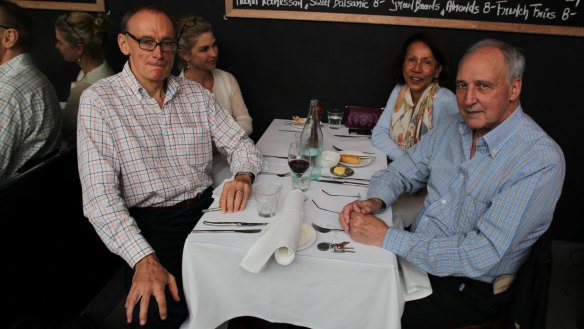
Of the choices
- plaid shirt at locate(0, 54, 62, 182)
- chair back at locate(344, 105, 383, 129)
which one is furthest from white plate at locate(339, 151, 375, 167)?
plaid shirt at locate(0, 54, 62, 182)

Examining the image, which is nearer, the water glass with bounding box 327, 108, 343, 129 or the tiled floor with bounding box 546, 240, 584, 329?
the tiled floor with bounding box 546, 240, 584, 329

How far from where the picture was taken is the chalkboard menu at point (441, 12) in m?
2.44

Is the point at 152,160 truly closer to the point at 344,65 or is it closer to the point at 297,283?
the point at 297,283

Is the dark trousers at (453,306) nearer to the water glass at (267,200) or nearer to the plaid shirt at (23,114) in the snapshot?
the water glass at (267,200)

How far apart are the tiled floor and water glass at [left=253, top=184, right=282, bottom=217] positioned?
169cm

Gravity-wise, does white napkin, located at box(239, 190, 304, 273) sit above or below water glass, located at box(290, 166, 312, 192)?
above

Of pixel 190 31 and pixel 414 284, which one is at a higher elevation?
pixel 190 31

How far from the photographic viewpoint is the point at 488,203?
1349 mm

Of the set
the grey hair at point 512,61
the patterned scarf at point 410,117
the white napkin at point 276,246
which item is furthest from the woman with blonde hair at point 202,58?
the grey hair at point 512,61

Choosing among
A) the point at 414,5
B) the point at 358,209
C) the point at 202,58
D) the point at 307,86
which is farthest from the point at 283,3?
the point at 358,209

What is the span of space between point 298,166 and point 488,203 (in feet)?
2.21

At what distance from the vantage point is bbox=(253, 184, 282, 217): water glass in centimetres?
136

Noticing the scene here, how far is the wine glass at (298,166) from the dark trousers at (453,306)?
0.59 meters

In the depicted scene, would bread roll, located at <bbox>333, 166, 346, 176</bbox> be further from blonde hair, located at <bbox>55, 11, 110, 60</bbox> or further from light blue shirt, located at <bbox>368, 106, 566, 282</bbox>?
blonde hair, located at <bbox>55, 11, 110, 60</bbox>
